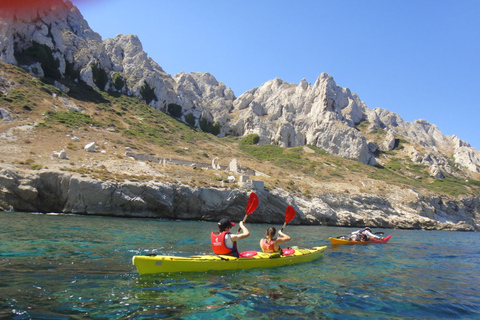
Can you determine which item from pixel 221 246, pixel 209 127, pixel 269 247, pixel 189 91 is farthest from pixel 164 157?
pixel 189 91

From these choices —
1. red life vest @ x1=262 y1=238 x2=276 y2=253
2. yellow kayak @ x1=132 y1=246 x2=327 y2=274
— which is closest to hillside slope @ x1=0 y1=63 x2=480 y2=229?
red life vest @ x1=262 y1=238 x2=276 y2=253

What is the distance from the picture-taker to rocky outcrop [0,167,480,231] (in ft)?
85.3

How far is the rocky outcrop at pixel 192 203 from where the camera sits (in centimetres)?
2599

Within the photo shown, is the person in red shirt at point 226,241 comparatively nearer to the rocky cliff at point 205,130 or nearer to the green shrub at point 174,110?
the rocky cliff at point 205,130

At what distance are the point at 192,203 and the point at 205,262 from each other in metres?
24.9

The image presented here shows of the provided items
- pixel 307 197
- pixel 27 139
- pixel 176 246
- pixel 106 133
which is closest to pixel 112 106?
pixel 106 133

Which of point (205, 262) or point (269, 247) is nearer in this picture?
point (205, 262)

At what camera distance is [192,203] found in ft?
108

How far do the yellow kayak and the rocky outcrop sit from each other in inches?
860

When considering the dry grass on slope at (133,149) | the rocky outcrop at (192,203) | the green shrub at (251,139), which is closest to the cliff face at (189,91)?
the green shrub at (251,139)

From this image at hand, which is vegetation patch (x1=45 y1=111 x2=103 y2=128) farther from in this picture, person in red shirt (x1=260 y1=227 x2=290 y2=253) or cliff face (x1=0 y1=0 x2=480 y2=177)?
person in red shirt (x1=260 y1=227 x2=290 y2=253)

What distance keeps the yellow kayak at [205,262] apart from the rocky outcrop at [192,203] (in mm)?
21848

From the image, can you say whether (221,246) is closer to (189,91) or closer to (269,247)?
(269,247)

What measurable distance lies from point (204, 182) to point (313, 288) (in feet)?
92.1
